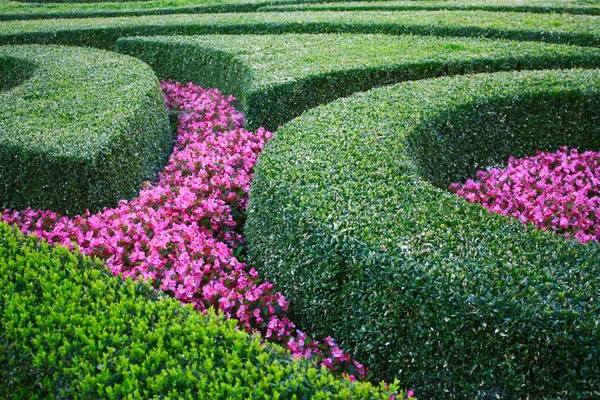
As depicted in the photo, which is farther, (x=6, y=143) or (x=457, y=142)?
(x=457, y=142)

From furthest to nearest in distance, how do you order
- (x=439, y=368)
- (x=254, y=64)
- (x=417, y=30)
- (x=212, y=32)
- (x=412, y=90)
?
(x=212, y=32) < (x=417, y=30) < (x=254, y=64) < (x=412, y=90) < (x=439, y=368)

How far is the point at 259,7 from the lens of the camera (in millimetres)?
13352

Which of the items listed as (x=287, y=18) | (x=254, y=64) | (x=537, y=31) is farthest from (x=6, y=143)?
(x=537, y=31)

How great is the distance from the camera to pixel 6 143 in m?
5.25

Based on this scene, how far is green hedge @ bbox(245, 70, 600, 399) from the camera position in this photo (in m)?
2.86

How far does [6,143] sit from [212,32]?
5.63 meters

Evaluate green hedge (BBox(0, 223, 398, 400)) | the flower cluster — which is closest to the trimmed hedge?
the flower cluster

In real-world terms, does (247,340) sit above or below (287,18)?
below

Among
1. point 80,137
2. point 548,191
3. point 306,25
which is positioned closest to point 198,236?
point 80,137

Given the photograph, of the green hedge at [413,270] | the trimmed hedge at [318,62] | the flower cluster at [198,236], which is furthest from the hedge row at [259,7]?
the green hedge at [413,270]

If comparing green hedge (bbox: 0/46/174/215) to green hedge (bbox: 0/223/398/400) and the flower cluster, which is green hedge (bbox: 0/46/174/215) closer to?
the flower cluster

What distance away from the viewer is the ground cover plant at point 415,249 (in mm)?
2881

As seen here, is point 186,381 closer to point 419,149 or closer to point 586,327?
point 586,327

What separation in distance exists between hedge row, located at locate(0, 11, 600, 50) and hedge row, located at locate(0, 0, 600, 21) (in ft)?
4.57
